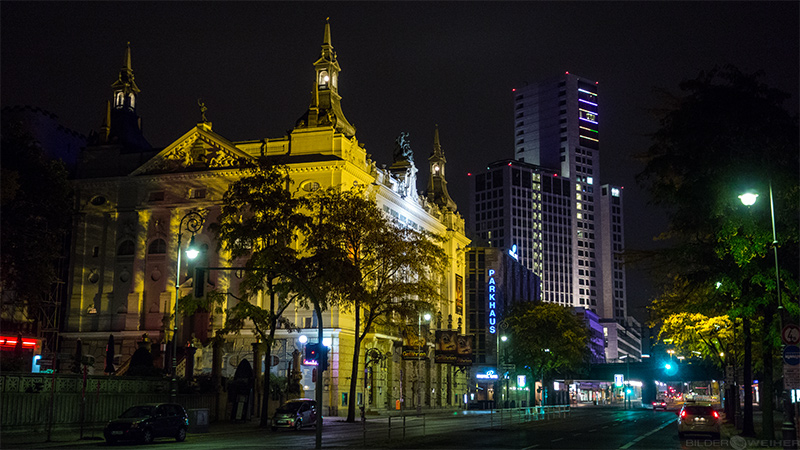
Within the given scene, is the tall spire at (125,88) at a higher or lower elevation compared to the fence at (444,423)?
higher

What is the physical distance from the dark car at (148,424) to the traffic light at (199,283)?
641 centimetres

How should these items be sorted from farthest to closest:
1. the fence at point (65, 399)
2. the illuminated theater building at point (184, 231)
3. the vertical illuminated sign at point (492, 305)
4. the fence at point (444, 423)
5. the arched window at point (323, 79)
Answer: the vertical illuminated sign at point (492, 305), the arched window at point (323, 79), the illuminated theater building at point (184, 231), the fence at point (444, 423), the fence at point (65, 399)

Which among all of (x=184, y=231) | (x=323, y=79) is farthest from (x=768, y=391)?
(x=323, y=79)

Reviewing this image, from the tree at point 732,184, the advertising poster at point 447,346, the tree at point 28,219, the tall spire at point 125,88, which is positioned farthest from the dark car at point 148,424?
the tall spire at point 125,88

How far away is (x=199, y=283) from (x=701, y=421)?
21.5 metres

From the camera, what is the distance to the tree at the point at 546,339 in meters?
95.9

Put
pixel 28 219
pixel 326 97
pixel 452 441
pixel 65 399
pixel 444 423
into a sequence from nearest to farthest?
pixel 452 441 < pixel 65 399 < pixel 28 219 < pixel 444 423 < pixel 326 97

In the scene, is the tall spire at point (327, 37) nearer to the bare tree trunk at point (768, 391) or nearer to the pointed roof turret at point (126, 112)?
the pointed roof turret at point (126, 112)

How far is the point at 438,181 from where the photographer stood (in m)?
103

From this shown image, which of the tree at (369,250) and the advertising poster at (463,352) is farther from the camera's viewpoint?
the advertising poster at (463,352)

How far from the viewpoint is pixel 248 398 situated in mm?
48375

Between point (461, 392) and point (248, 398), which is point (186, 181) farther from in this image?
point (461, 392)

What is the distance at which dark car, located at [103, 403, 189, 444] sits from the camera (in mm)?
31469

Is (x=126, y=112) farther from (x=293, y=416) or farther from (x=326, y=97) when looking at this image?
(x=293, y=416)
